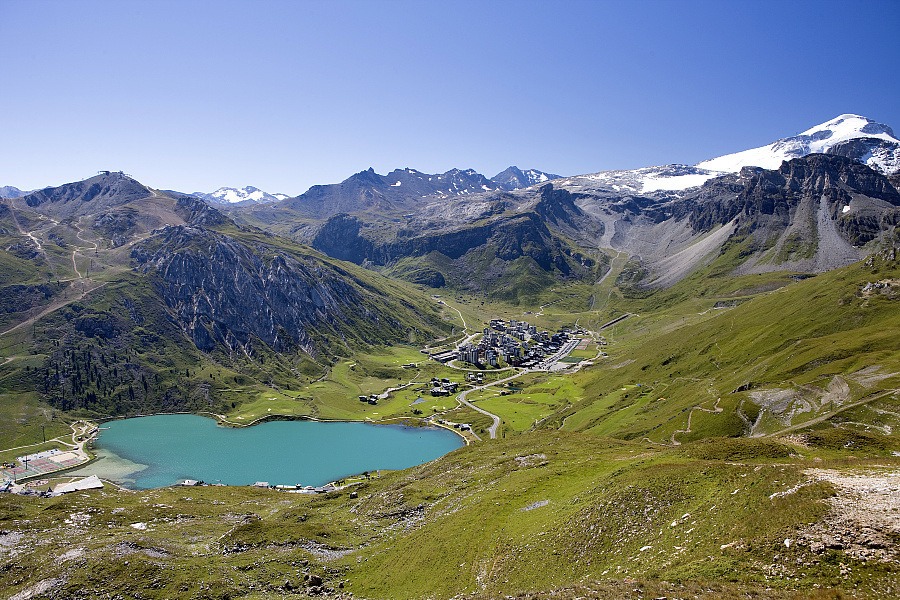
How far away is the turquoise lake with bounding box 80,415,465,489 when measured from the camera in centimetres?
13700

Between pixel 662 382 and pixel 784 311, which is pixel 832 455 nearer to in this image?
pixel 662 382

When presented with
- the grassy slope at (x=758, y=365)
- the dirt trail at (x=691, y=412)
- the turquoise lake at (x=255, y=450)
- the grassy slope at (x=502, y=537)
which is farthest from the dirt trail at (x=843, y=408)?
the turquoise lake at (x=255, y=450)

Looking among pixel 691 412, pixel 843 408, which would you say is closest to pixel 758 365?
pixel 691 412

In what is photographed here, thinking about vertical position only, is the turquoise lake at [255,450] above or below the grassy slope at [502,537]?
below

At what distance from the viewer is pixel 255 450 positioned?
16250 cm

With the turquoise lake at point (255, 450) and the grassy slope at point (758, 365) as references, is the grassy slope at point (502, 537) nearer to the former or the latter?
the grassy slope at point (758, 365)

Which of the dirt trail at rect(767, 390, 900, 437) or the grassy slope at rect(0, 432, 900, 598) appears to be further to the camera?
the dirt trail at rect(767, 390, 900, 437)

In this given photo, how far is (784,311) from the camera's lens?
154625mm

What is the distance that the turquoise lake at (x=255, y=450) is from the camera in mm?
137000

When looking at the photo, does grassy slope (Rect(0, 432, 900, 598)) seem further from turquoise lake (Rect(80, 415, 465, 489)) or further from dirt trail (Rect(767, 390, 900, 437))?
turquoise lake (Rect(80, 415, 465, 489))

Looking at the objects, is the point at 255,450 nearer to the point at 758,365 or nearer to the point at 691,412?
the point at 691,412

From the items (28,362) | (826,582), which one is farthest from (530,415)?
(28,362)

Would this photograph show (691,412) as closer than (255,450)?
Yes

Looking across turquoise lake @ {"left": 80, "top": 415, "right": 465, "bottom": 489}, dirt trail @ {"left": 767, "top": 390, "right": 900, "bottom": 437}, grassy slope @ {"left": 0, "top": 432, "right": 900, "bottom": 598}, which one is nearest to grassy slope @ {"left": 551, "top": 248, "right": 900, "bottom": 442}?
dirt trail @ {"left": 767, "top": 390, "right": 900, "bottom": 437}
